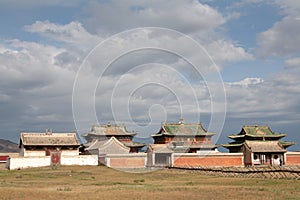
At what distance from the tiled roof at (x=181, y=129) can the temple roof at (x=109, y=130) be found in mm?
6402

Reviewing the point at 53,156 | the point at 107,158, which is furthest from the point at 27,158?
the point at 107,158

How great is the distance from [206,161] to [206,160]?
0.54 feet

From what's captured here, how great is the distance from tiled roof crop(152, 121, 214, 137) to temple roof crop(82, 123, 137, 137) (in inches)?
252

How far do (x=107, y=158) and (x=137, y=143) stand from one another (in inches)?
676

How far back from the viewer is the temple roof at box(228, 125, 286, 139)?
76.6 m

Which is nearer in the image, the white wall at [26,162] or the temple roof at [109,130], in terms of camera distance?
the white wall at [26,162]

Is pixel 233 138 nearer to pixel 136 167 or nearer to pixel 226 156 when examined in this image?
pixel 226 156

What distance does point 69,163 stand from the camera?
65312 millimetres

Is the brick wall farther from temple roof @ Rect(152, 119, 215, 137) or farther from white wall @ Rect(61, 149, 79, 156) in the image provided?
white wall @ Rect(61, 149, 79, 156)

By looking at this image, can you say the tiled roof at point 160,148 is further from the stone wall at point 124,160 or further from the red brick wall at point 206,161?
the red brick wall at point 206,161

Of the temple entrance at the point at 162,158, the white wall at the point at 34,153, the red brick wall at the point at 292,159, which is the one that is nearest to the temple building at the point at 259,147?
the red brick wall at the point at 292,159

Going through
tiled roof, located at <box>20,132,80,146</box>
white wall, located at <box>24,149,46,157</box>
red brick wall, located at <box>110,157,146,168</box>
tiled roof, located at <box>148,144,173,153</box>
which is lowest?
red brick wall, located at <box>110,157,146,168</box>

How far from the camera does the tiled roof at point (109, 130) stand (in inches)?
3197

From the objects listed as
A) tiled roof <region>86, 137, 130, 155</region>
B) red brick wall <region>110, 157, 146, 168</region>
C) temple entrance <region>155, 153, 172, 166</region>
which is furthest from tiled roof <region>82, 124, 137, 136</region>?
red brick wall <region>110, 157, 146, 168</region>
